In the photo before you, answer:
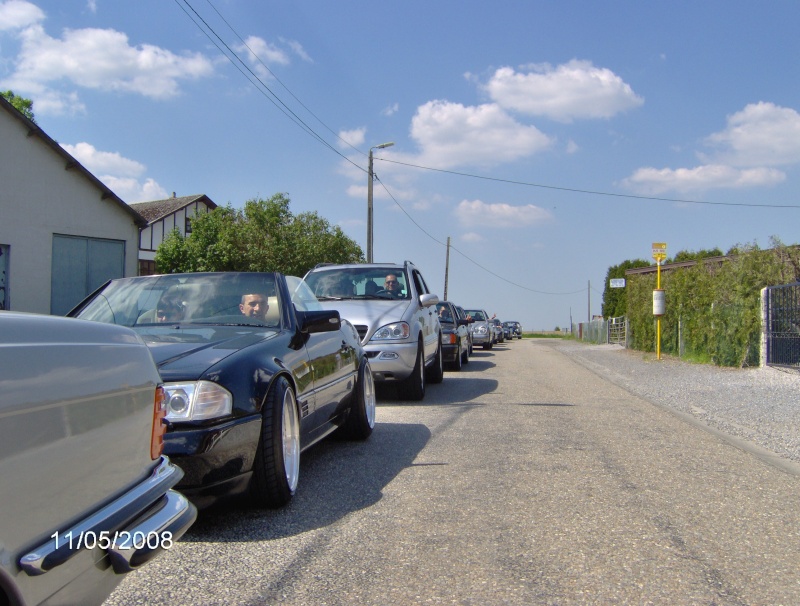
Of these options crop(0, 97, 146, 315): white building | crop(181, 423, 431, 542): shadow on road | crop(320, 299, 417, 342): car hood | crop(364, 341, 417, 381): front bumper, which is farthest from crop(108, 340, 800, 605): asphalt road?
crop(0, 97, 146, 315): white building

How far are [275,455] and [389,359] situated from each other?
5.11 m

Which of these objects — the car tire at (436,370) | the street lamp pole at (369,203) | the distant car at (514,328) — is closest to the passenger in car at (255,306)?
the car tire at (436,370)

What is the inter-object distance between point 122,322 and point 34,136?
13.9 m

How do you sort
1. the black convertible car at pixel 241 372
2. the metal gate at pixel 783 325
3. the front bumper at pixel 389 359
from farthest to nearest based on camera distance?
1. the metal gate at pixel 783 325
2. the front bumper at pixel 389 359
3. the black convertible car at pixel 241 372

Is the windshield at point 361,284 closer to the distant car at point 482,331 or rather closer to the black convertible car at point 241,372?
the black convertible car at point 241,372

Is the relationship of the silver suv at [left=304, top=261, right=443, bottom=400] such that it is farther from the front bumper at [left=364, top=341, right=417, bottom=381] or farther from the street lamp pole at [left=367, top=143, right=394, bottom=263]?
the street lamp pole at [left=367, top=143, right=394, bottom=263]

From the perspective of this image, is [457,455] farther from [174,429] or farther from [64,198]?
[64,198]

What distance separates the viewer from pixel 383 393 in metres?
10.9

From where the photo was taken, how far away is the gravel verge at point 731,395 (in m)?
7.68

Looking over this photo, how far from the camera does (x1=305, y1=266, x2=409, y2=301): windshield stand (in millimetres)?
10242

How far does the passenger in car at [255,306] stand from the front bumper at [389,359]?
3.88 meters

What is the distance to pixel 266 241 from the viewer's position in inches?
1244

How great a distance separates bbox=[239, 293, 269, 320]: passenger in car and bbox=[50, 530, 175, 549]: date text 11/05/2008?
291 centimetres

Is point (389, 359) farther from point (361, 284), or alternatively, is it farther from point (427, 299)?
point (361, 284)
